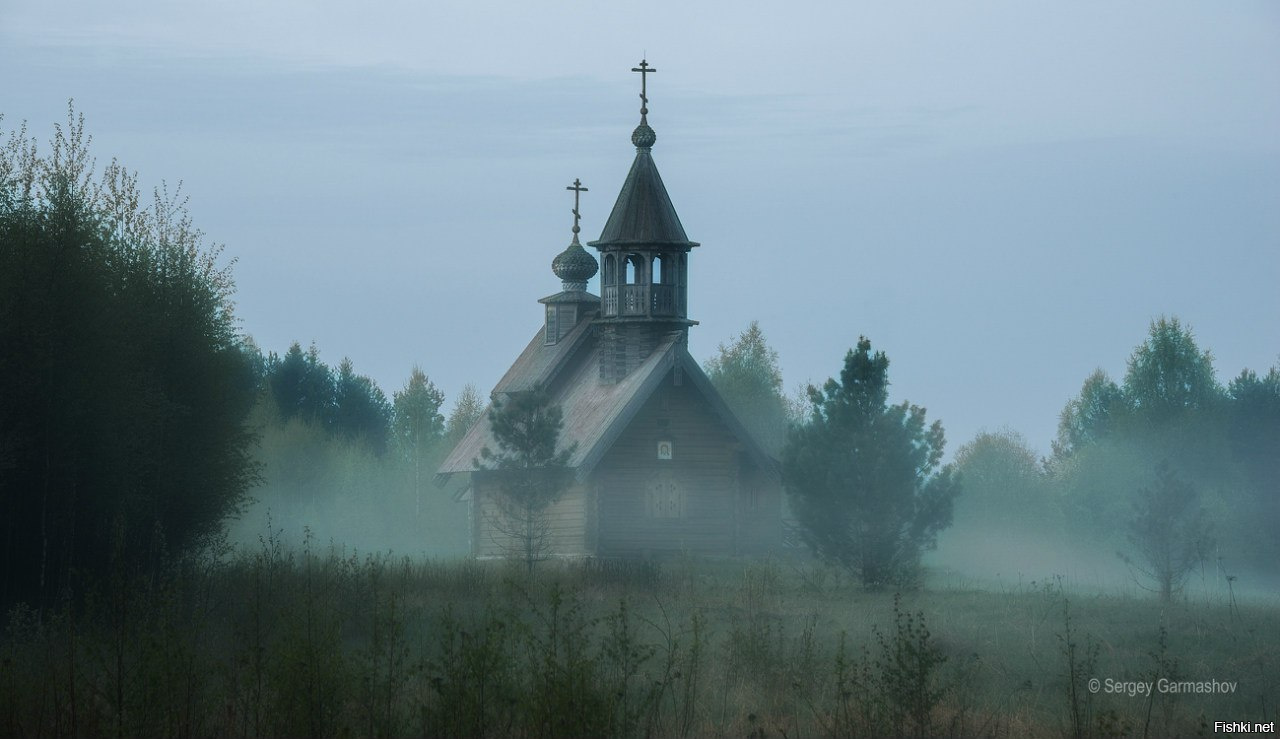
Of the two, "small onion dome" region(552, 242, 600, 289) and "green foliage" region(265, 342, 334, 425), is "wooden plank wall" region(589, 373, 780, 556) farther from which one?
"green foliage" region(265, 342, 334, 425)

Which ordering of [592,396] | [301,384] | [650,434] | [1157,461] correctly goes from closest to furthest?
1. [650,434]
2. [592,396]
3. [1157,461]
4. [301,384]

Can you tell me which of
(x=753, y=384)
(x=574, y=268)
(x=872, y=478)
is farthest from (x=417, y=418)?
(x=872, y=478)

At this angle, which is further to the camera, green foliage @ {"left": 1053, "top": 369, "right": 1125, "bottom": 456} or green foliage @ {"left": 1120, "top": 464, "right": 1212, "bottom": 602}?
green foliage @ {"left": 1053, "top": 369, "right": 1125, "bottom": 456}

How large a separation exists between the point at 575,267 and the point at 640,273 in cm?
961

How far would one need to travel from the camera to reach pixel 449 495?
79500 millimetres

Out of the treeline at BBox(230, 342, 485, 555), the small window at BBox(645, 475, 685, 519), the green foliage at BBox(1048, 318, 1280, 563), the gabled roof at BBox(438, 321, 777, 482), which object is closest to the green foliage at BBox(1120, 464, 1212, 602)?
the gabled roof at BBox(438, 321, 777, 482)

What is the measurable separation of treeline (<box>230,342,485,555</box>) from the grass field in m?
38.7

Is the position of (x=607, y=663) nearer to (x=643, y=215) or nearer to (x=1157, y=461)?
(x=643, y=215)

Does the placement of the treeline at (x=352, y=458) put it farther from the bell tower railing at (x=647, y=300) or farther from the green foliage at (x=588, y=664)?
the green foliage at (x=588, y=664)

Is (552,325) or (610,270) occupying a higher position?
(610,270)

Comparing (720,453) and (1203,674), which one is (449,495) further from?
(1203,674)

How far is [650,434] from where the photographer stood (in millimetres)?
43875

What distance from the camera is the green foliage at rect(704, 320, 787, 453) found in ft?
240

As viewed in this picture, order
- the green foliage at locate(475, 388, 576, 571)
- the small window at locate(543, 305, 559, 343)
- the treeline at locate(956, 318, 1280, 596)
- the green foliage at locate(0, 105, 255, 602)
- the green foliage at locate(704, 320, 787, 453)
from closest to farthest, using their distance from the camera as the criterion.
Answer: the green foliage at locate(0, 105, 255, 602), the green foliage at locate(475, 388, 576, 571), the small window at locate(543, 305, 559, 343), the treeline at locate(956, 318, 1280, 596), the green foliage at locate(704, 320, 787, 453)
